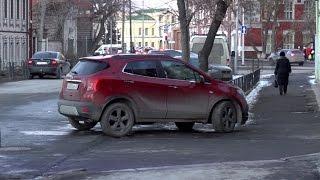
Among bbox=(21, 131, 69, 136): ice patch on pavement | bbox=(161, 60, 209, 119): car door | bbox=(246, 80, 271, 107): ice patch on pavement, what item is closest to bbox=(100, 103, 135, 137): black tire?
bbox=(161, 60, 209, 119): car door

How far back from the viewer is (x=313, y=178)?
344 inches

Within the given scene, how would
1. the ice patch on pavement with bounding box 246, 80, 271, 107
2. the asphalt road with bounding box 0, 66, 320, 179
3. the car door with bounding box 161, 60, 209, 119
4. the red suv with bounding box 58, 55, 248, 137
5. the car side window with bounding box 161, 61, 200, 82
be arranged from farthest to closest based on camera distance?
the ice patch on pavement with bounding box 246, 80, 271, 107 → the car side window with bounding box 161, 61, 200, 82 → the car door with bounding box 161, 60, 209, 119 → the red suv with bounding box 58, 55, 248, 137 → the asphalt road with bounding box 0, 66, 320, 179

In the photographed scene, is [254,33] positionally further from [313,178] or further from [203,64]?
[313,178]

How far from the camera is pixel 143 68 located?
14.0m

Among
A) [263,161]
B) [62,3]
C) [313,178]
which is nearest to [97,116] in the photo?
[263,161]

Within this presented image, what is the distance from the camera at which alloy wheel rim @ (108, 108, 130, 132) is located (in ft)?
44.8

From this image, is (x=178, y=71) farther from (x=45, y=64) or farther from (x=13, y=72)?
(x=13, y=72)

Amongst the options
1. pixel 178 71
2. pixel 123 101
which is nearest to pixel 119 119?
pixel 123 101

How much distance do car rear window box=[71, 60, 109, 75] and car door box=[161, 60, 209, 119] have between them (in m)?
1.28

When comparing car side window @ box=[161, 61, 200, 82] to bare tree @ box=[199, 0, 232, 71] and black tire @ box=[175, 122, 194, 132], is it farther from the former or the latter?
bare tree @ box=[199, 0, 232, 71]

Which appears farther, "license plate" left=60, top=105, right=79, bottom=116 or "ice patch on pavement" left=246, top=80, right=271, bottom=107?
"ice patch on pavement" left=246, top=80, right=271, bottom=107

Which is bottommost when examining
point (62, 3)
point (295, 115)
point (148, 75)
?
point (295, 115)

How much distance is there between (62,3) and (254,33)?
2420cm

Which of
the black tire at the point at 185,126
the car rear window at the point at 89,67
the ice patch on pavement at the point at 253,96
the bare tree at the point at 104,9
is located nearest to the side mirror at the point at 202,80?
the black tire at the point at 185,126
